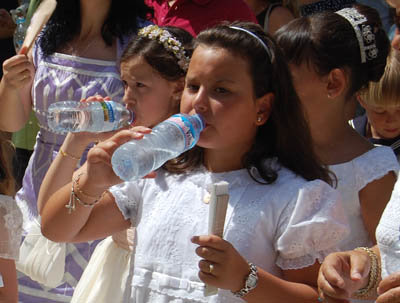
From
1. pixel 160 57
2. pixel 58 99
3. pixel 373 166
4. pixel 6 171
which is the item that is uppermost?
pixel 160 57

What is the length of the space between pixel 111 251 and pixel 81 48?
1.22 metres

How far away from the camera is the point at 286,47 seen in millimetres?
2994

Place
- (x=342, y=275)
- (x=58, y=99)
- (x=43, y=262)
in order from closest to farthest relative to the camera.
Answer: (x=342, y=275) → (x=43, y=262) → (x=58, y=99)

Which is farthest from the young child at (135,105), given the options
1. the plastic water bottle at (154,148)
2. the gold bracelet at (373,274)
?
the gold bracelet at (373,274)

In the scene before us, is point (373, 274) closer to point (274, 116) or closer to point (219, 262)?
point (219, 262)

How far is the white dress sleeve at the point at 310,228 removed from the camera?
2.21 meters

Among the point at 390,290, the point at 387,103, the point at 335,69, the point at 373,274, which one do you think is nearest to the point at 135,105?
the point at 335,69

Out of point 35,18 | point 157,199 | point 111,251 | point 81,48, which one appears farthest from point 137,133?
point 81,48

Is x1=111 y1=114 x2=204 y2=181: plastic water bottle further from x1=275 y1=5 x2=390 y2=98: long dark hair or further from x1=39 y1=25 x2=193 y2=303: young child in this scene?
x1=275 y1=5 x2=390 y2=98: long dark hair

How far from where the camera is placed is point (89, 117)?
105 inches

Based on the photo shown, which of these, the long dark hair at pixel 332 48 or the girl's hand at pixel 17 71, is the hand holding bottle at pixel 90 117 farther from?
the long dark hair at pixel 332 48

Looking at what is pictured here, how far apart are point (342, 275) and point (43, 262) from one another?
1775 millimetres

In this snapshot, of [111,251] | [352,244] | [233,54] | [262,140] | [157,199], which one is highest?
[233,54]

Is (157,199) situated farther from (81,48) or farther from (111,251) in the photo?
(81,48)
